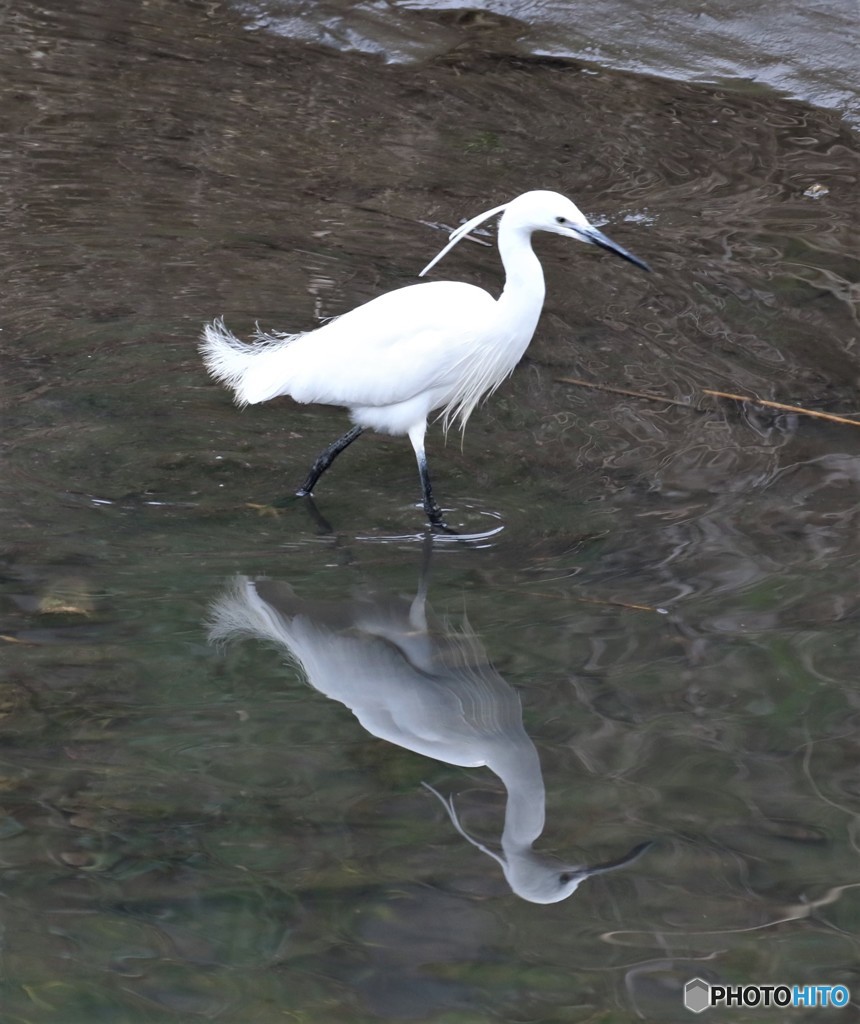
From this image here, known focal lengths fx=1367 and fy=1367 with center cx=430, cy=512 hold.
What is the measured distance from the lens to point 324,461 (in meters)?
4.58

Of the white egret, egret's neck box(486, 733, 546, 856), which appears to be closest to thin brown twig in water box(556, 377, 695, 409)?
the white egret

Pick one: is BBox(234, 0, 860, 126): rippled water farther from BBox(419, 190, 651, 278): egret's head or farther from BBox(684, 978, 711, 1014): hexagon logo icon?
BBox(684, 978, 711, 1014): hexagon logo icon

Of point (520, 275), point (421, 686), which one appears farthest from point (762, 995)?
point (520, 275)

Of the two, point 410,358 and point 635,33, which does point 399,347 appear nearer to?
point 410,358

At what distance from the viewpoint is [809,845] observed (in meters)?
2.97

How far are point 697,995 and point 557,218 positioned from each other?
7.25 ft

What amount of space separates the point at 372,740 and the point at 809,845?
3.38 feet

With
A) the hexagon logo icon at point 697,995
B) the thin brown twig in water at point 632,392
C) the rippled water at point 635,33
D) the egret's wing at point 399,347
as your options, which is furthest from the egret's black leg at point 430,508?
the rippled water at point 635,33

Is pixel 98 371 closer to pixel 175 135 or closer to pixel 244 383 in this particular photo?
pixel 244 383

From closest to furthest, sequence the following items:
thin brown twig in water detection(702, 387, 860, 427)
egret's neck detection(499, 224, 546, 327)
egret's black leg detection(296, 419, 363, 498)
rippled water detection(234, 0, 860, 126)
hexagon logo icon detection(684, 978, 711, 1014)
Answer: hexagon logo icon detection(684, 978, 711, 1014) < egret's neck detection(499, 224, 546, 327) < egret's black leg detection(296, 419, 363, 498) < thin brown twig in water detection(702, 387, 860, 427) < rippled water detection(234, 0, 860, 126)

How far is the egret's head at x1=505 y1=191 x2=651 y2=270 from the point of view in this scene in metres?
3.84

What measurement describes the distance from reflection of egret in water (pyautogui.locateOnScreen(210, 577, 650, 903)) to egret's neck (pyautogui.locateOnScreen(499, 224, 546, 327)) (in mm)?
970

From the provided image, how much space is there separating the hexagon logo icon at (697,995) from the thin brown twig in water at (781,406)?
2.68 m

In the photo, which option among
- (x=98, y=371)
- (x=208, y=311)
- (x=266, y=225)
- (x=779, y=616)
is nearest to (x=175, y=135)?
(x=266, y=225)
